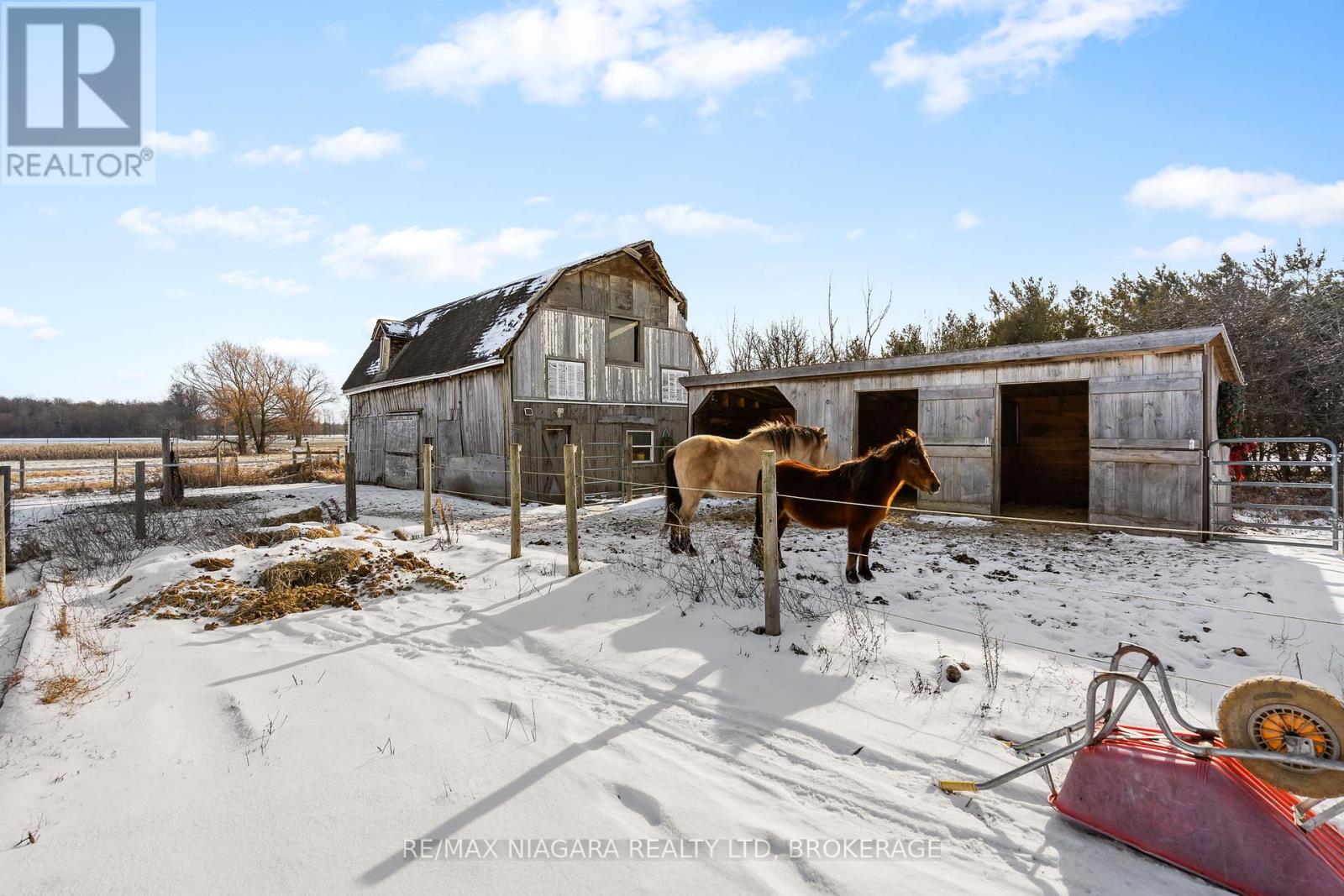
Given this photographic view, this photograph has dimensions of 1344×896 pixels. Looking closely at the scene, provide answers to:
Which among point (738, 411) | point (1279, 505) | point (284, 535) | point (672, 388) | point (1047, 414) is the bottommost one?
point (284, 535)

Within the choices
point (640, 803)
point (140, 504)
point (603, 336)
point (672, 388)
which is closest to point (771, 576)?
point (640, 803)

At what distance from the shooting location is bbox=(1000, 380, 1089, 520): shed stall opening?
14625mm

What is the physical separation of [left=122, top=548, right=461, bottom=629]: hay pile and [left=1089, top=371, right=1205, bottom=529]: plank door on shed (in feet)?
34.4

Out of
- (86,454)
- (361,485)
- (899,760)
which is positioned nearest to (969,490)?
(899,760)

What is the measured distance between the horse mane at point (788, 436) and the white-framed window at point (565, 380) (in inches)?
292

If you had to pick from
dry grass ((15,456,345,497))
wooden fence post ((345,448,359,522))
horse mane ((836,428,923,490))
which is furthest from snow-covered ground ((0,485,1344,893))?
dry grass ((15,456,345,497))

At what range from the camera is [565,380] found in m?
15.7

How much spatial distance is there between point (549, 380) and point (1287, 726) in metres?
14.6

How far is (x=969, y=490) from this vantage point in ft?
37.5

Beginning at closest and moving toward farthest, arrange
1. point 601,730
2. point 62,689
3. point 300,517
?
point 601,730, point 62,689, point 300,517

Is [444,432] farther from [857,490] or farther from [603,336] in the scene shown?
[857,490]

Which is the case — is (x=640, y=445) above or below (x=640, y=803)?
above

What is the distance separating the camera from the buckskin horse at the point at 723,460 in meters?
8.70

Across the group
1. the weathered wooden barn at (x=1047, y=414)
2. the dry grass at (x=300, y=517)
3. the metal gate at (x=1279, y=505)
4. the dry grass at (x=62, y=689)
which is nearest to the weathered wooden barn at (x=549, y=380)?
the weathered wooden barn at (x=1047, y=414)
